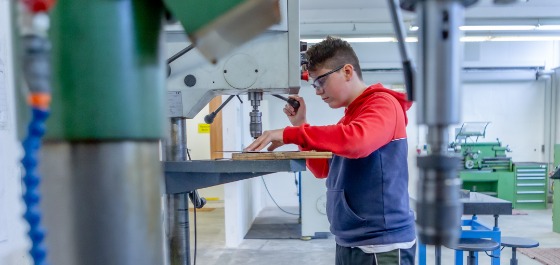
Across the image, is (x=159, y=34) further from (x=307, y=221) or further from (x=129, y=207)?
(x=307, y=221)

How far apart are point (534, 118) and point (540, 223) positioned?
2.07m

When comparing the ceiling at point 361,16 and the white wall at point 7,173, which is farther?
the ceiling at point 361,16

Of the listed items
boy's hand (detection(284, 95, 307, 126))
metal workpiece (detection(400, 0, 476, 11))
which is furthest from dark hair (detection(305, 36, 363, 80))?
metal workpiece (detection(400, 0, 476, 11))

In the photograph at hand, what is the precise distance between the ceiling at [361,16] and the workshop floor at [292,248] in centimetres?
231

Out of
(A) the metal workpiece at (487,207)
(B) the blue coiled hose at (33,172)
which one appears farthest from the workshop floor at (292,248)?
(B) the blue coiled hose at (33,172)

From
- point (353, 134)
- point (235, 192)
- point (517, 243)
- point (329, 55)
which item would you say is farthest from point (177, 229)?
point (235, 192)

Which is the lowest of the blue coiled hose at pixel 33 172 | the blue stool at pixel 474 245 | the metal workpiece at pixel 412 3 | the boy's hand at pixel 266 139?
the blue stool at pixel 474 245

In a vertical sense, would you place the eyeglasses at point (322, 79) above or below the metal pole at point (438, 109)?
above

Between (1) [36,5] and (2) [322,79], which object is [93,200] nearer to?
(1) [36,5]

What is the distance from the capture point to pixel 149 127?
0.28 meters

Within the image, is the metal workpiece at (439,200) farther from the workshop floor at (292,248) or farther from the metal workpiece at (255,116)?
the workshop floor at (292,248)

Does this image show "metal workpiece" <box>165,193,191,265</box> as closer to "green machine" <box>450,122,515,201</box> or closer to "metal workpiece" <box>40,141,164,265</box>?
"metal workpiece" <box>40,141,164,265</box>

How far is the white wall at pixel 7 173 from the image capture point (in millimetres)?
684

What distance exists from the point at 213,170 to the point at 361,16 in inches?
175
